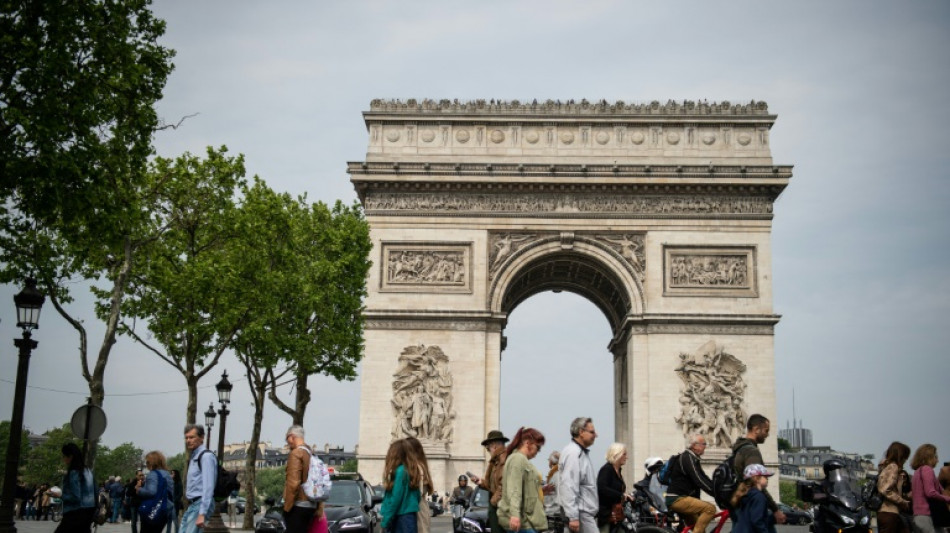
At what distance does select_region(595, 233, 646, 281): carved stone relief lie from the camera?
3903 centimetres

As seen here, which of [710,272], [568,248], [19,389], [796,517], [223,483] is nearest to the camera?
[223,483]

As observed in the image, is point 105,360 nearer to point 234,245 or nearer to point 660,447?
point 234,245

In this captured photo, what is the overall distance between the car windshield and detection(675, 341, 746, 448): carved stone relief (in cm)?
2038

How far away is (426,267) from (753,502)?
28329 millimetres

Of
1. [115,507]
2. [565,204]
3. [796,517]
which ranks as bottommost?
[796,517]

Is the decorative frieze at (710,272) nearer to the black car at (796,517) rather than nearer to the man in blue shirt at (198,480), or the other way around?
the black car at (796,517)

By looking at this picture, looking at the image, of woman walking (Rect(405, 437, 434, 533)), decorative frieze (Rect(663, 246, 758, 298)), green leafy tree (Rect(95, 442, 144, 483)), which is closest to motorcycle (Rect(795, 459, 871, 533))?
woman walking (Rect(405, 437, 434, 533))

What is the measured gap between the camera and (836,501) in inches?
536

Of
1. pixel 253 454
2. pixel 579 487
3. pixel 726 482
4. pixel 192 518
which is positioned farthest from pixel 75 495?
pixel 253 454

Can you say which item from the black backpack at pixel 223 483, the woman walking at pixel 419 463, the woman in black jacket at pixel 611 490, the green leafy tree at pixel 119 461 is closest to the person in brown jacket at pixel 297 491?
the woman walking at pixel 419 463

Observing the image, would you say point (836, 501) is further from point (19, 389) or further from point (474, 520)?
point (19, 389)

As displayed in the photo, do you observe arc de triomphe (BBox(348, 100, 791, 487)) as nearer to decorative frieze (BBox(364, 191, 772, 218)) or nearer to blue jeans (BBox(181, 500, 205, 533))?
decorative frieze (BBox(364, 191, 772, 218))

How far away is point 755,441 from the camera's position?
11.9 metres

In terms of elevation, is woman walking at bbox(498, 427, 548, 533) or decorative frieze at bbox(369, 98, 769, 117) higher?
decorative frieze at bbox(369, 98, 769, 117)
